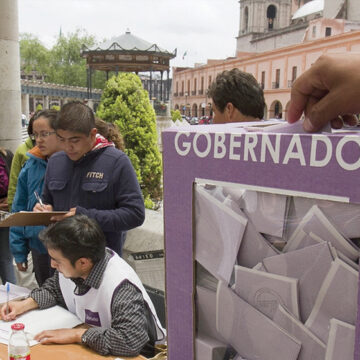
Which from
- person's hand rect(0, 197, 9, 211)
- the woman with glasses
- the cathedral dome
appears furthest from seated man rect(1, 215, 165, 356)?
the cathedral dome

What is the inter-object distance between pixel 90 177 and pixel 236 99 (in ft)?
2.89

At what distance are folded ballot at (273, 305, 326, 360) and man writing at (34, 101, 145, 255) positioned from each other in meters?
1.78

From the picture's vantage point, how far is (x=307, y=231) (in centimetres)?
54

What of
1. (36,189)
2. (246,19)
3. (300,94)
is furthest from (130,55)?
(246,19)

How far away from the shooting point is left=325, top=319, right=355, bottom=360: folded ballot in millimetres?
509

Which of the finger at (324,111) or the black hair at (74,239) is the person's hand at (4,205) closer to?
the black hair at (74,239)

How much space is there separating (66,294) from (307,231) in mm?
1832

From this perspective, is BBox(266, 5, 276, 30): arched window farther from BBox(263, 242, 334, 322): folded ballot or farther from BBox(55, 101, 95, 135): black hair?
BBox(263, 242, 334, 322): folded ballot

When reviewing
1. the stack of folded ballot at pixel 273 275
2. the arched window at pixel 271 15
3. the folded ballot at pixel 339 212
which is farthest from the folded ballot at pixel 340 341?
the arched window at pixel 271 15

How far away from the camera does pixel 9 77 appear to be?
175 inches

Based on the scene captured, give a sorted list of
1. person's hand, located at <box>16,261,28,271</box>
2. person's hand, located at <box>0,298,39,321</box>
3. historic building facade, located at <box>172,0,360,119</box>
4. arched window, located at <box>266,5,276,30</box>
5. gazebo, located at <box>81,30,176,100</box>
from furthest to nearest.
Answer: arched window, located at <box>266,5,276,30</box>
historic building facade, located at <box>172,0,360,119</box>
gazebo, located at <box>81,30,176,100</box>
person's hand, located at <box>16,261,28,271</box>
person's hand, located at <box>0,298,39,321</box>

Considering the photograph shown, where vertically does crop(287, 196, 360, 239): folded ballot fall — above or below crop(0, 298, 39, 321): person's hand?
above

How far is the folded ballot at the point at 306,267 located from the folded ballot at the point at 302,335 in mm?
13

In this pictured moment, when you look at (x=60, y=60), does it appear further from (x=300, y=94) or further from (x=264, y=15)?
(x=300, y=94)
